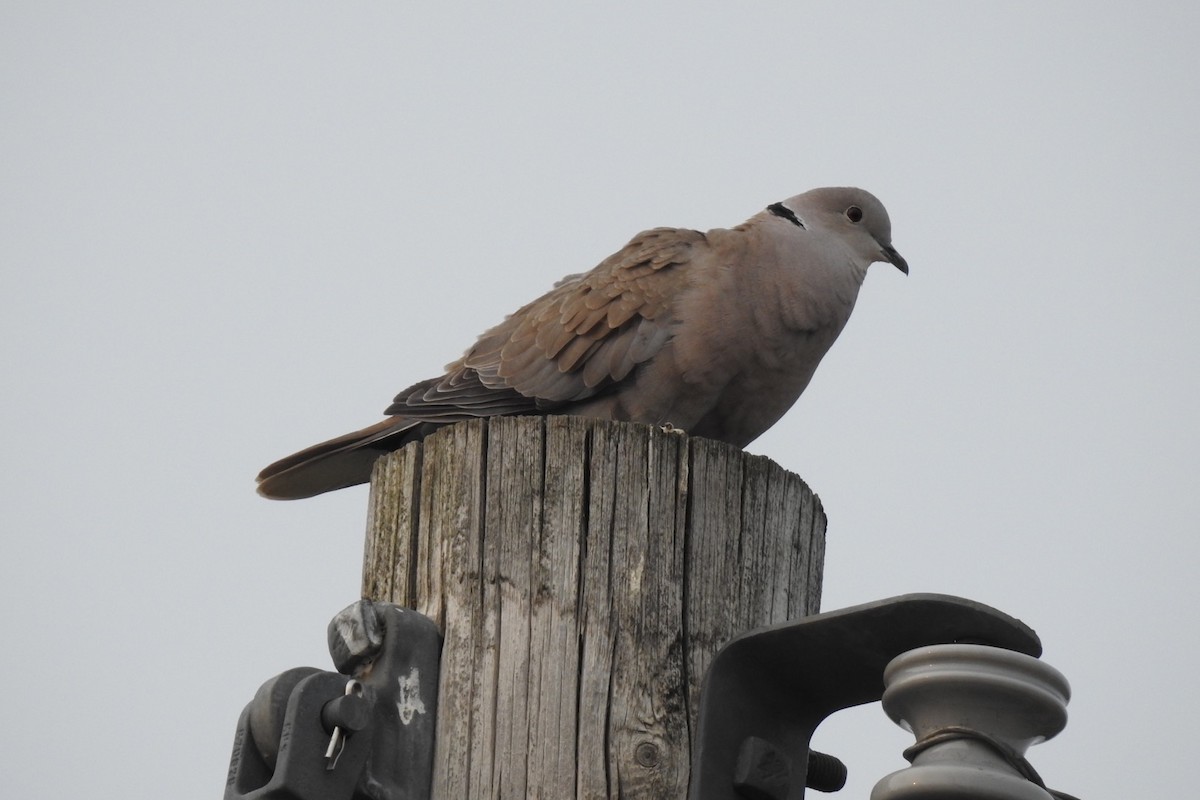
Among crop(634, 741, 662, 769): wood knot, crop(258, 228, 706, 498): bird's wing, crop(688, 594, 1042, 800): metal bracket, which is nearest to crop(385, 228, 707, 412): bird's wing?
crop(258, 228, 706, 498): bird's wing

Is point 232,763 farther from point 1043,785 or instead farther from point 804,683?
point 1043,785

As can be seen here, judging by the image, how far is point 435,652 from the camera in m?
2.68

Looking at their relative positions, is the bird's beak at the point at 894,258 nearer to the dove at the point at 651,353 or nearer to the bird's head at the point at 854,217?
the bird's head at the point at 854,217

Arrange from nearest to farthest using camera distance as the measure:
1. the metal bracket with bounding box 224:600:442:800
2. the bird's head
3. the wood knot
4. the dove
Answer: the metal bracket with bounding box 224:600:442:800 → the wood knot → the dove → the bird's head

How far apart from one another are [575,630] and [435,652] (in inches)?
10.3

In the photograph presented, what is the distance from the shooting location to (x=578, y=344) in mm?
4688

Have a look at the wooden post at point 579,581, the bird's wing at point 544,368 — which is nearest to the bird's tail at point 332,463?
the bird's wing at point 544,368

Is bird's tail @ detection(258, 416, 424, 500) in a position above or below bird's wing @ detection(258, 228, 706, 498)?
below

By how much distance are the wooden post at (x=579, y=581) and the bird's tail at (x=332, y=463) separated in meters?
1.74

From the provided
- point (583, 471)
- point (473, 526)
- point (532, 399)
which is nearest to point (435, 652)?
point (473, 526)

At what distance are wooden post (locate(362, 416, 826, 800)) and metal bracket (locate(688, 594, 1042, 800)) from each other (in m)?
0.05

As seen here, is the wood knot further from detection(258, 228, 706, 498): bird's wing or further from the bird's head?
the bird's head

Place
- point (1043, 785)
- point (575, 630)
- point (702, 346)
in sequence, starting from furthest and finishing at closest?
1. point (702, 346)
2. point (575, 630)
3. point (1043, 785)

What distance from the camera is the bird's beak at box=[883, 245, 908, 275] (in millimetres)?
6000
